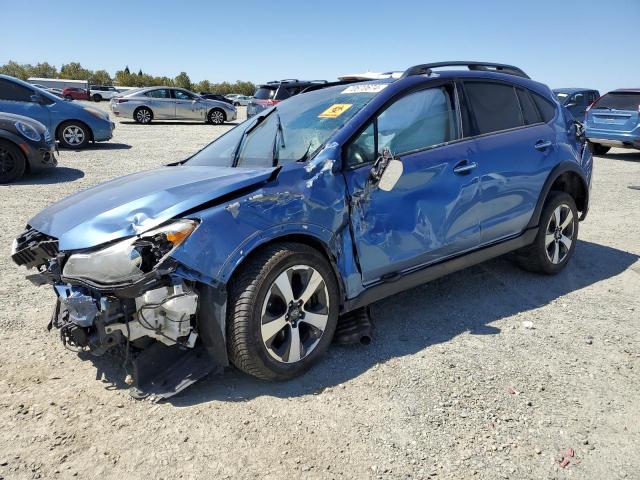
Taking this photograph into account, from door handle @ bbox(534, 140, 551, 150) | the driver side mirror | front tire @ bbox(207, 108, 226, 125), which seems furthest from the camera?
front tire @ bbox(207, 108, 226, 125)

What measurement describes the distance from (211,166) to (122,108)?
19528 millimetres

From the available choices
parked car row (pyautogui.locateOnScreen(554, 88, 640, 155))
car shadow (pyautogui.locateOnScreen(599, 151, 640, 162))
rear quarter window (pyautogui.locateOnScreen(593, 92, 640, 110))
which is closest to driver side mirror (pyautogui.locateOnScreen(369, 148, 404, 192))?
parked car row (pyautogui.locateOnScreen(554, 88, 640, 155))

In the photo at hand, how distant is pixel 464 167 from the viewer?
3711 millimetres

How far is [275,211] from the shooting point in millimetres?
2814

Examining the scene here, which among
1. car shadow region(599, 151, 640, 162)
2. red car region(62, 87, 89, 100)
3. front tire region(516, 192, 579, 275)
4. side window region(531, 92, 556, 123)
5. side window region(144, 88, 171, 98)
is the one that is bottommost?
car shadow region(599, 151, 640, 162)

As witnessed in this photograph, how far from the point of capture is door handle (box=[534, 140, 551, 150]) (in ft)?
14.2

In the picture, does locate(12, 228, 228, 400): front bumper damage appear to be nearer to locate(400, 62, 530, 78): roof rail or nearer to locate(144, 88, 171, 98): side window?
locate(400, 62, 530, 78): roof rail

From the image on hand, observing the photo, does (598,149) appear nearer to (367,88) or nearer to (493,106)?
(493,106)

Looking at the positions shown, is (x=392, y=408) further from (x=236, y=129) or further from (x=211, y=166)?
(x=236, y=129)

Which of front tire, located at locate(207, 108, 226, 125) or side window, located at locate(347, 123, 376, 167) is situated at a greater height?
side window, located at locate(347, 123, 376, 167)

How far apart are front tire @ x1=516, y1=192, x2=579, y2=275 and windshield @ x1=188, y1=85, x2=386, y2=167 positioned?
205 cm

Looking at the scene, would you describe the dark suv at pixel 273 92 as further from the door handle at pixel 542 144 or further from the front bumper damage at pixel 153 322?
the front bumper damage at pixel 153 322

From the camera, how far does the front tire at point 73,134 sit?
1163 cm

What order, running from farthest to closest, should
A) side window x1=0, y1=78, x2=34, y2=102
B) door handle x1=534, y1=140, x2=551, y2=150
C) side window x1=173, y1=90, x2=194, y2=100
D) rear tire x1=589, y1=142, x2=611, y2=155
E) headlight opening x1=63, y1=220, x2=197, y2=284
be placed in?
side window x1=173, y1=90, x2=194, y2=100 → rear tire x1=589, y1=142, x2=611, y2=155 → side window x1=0, y1=78, x2=34, y2=102 → door handle x1=534, y1=140, x2=551, y2=150 → headlight opening x1=63, y1=220, x2=197, y2=284
